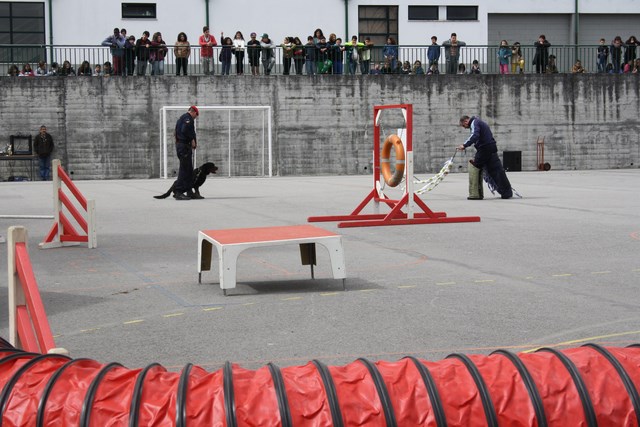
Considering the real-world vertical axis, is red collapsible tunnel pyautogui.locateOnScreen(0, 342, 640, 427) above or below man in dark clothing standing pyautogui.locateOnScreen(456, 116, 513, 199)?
below

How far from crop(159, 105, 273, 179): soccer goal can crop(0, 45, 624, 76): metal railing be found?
6.10 ft

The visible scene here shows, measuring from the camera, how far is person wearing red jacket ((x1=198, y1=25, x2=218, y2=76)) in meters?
37.9

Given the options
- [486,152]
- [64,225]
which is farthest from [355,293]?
[486,152]

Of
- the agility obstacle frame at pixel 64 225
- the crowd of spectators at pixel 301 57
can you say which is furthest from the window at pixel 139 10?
the agility obstacle frame at pixel 64 225

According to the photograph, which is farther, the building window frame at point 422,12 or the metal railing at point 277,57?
the building window frame at point 422,12

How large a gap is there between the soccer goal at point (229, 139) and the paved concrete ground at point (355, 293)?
20.9 m

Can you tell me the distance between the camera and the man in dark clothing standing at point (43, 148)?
36469 mm

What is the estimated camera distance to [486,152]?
21.1 m

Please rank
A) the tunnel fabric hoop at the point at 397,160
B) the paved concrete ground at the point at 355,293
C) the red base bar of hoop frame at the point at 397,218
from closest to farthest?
the paved concrete ground at the point at 355,293
the red base bar of hoop frame at the point at 397,218
the tunnel fabric hoop at the point at 397,160

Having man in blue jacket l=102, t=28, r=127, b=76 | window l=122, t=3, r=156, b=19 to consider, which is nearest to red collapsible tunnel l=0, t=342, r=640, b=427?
man in blue jacket l=102, t=28, r=127, b=76

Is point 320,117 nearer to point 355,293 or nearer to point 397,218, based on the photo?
point 397,218

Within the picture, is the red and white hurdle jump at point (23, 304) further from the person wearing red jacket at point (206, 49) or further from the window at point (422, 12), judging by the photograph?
the window at point (422, 12)

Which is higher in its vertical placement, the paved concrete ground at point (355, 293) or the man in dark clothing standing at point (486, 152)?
the man in dark clothing standing at point (486, 152)

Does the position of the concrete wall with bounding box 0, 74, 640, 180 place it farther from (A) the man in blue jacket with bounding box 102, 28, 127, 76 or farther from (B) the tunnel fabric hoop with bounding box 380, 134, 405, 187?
(B) the tunnel fabric hoop with bounding box 380, 134, 405, 187
